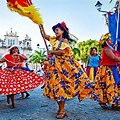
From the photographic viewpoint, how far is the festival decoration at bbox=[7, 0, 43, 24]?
16.6ft

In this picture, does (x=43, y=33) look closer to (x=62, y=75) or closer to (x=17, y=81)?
(x=62, y=75)

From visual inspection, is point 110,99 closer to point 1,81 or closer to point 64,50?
point 64,50

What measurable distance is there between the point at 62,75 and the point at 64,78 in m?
0.06

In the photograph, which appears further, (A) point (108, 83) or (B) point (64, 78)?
(A) point (108, 83)

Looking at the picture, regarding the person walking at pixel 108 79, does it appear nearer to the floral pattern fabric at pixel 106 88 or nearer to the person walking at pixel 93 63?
the floral pattern fabric at pixel 106 88

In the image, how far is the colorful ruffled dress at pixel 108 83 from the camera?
230 inches

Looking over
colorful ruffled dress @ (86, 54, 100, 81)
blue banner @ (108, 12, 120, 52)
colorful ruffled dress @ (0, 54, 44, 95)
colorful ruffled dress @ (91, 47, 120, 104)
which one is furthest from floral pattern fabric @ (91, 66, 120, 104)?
colorful ruffled dress @ (86, 54, 100, 81)

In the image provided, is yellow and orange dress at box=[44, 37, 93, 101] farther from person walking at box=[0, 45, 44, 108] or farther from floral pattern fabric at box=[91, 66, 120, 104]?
person walking at box=[0, 45, 44, 108]

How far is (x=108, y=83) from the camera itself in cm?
589

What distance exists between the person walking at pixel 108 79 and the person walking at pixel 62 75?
72 centimetres

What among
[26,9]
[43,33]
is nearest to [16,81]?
[43,33]

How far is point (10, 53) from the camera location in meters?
6.93

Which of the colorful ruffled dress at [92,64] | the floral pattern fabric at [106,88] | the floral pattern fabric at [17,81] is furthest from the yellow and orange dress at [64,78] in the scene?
the colorful ruffled dress at [92,64]

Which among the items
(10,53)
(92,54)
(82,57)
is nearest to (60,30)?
(10,53)
